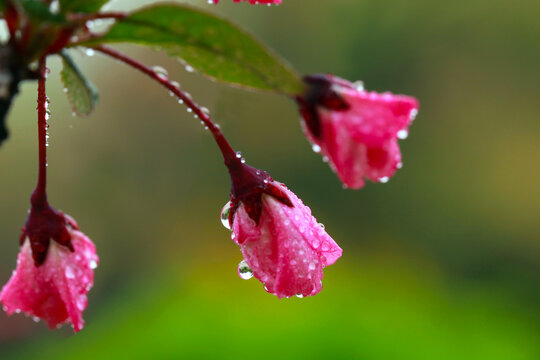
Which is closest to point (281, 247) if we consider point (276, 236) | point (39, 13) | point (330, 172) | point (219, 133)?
point (276, 236)

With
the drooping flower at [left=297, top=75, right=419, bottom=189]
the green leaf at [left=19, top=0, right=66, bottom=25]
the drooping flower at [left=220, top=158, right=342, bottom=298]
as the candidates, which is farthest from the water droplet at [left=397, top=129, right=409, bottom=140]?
the green leaf at [left=19, top=0, right=66, bottom=25]

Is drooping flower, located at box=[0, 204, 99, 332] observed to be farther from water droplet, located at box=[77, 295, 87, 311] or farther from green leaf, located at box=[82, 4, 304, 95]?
green leaf, located at box=[82, 4, 304, 95]

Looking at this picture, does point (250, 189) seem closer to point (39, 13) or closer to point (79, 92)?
point (79, 92)

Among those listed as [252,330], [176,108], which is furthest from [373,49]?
[252,330]

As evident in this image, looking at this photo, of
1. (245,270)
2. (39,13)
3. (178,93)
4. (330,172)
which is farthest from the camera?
(330,172)

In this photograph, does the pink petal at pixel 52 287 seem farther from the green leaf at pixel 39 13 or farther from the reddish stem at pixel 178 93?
the green leaf at pixel 39 13

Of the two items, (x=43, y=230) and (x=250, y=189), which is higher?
(x=250, y=189)

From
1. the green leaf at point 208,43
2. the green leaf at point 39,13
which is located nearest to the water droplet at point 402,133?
the green leaf at point 208,43
